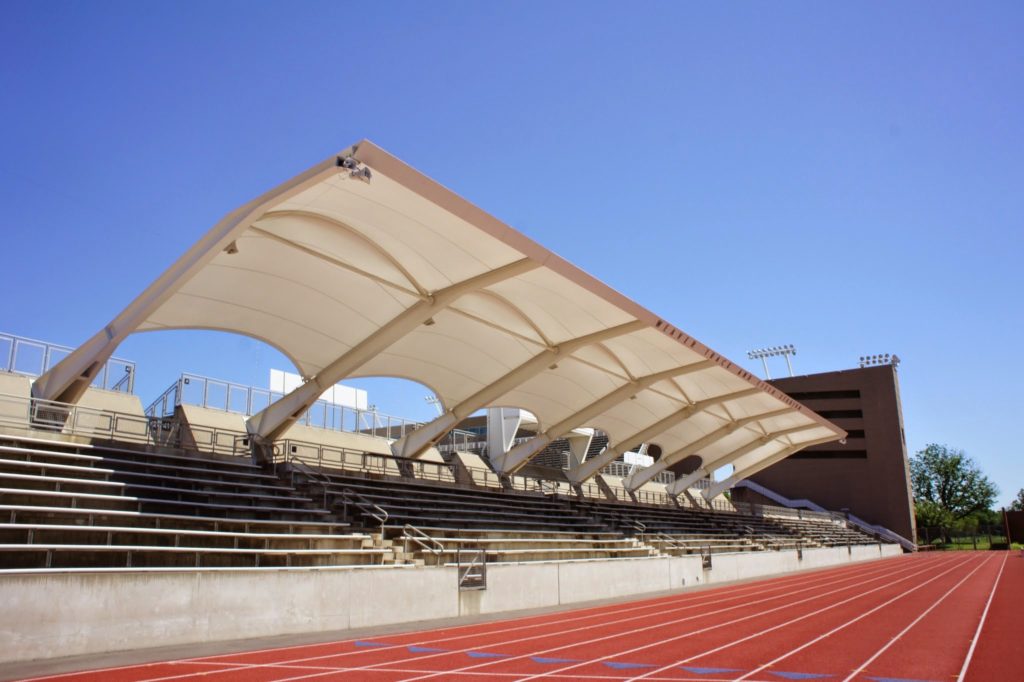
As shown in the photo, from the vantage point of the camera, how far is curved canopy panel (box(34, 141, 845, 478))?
1592cm

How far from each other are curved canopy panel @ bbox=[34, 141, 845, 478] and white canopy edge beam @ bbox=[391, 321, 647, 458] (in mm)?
55

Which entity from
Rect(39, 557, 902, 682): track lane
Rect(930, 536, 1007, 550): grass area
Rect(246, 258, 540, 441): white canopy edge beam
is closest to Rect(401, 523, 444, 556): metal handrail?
Rect(39, 557, 902, 682): track lane

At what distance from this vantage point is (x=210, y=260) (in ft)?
51.4

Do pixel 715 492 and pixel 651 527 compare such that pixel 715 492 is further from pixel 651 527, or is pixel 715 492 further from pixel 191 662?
pixel 191 662

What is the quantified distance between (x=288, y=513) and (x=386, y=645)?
21.7 ft

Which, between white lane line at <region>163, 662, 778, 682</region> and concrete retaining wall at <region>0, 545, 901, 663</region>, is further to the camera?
concrete retaining wall at <region>0, 545, 901, 663</region>

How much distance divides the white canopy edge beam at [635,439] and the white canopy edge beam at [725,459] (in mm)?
10506

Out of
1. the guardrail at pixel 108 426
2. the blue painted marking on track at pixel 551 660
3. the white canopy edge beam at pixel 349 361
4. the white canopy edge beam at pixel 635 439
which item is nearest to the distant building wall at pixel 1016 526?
the white canopy edge beam at pixel 635 439

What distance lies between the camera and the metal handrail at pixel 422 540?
17625mm

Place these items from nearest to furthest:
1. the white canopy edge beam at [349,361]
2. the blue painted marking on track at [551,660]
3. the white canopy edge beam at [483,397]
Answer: the blue painted marking on track at [551,660], the white canopy edge beam at [349,361], the white canopy edge beam at [483,397]

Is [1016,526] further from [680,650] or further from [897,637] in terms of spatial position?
[680,650]

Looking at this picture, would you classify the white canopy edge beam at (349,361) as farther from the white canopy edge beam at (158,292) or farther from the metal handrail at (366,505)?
the white canopy edge beam at (158,292)

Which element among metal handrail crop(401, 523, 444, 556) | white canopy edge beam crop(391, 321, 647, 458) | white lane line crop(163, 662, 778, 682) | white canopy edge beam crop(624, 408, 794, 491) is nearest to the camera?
white lane line crop(163, 662, 778, 682)

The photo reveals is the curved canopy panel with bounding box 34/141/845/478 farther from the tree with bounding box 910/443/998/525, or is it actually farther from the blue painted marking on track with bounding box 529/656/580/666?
the tree with bounding box 910/443/998/525
